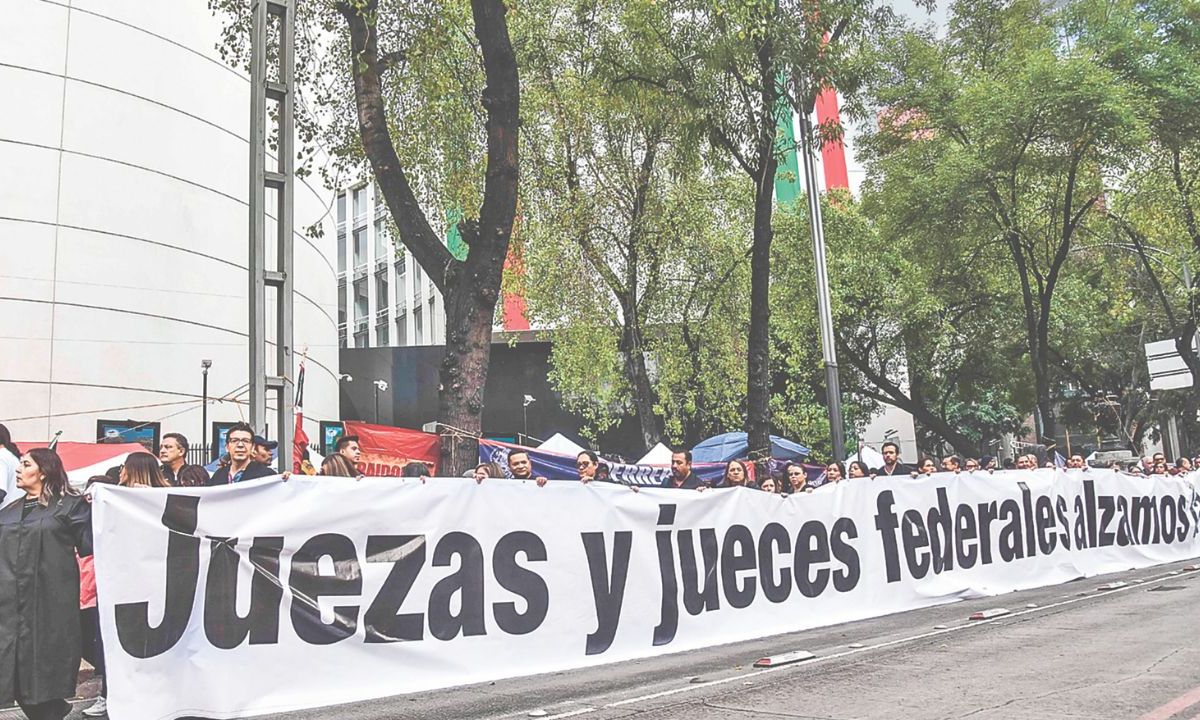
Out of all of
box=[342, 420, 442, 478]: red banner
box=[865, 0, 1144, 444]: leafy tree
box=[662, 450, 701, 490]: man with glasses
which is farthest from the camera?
box=[865, 0, 1144, 444]: leafy tree

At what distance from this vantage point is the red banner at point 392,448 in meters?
14.4

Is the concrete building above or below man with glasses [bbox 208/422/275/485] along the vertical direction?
above

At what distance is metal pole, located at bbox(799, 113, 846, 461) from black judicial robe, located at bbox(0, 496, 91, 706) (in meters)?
12.3

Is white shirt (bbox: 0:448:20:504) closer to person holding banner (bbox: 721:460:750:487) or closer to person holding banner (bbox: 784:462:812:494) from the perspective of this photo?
person holding banner (bbox: 721:460:750:487)

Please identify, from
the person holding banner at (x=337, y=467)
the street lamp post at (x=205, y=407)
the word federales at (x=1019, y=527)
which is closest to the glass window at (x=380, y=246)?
the street lamp post at (x=205, y=407)

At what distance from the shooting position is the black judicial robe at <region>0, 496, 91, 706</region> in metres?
5.53

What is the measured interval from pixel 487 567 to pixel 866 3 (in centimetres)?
1232

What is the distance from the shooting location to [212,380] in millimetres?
24656

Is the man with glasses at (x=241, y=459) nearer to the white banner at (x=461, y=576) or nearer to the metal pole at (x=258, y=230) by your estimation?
the white banner at (x=461, y=576)

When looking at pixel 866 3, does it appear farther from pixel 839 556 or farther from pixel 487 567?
pixel 487 567

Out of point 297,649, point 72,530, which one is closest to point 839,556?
point 297,649

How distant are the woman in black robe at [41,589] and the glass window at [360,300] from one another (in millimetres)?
50492

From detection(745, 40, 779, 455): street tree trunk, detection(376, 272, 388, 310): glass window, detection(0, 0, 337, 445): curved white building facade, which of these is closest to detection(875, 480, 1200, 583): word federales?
detection(745, 40, 779, 455): street tree trunk

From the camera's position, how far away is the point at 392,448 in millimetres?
14781
